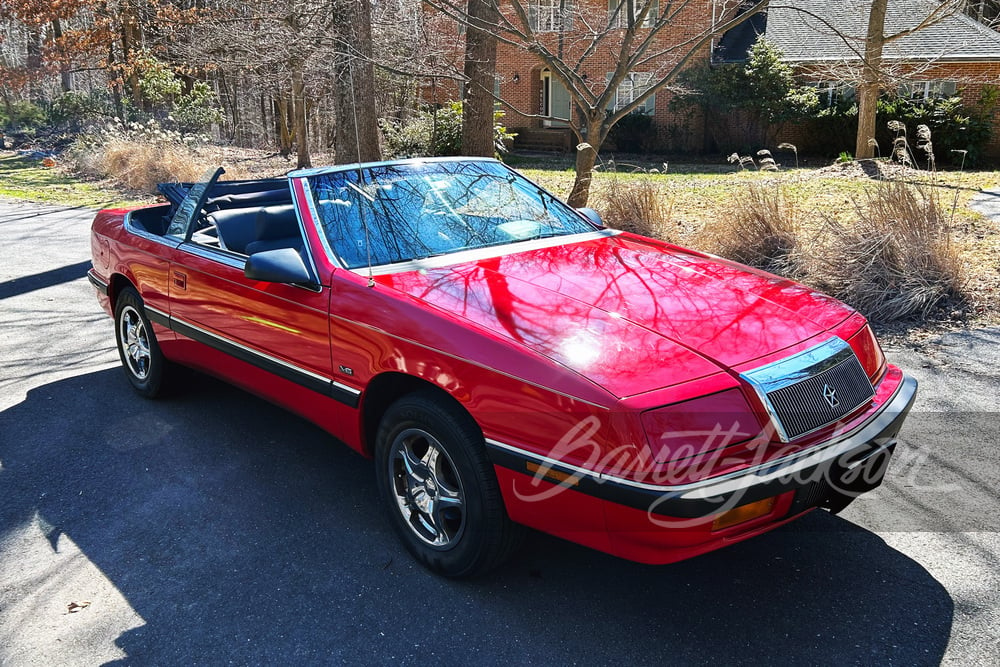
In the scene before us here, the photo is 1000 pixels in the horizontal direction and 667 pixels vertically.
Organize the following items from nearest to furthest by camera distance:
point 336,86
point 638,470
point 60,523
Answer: point 638,470, point 60,523, point 336,86

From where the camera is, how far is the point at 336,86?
13.4 meters

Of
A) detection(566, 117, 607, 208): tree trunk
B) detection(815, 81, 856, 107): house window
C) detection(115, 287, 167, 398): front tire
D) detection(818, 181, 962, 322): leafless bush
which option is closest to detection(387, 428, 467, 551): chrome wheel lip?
detection(115, 287, 167, 398): front tire

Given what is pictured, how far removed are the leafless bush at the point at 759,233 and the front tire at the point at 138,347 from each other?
5207mm

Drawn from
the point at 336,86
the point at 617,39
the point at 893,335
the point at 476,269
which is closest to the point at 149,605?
the point at 476,269

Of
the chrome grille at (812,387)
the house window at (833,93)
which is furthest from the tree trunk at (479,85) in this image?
the house window at (833,93)

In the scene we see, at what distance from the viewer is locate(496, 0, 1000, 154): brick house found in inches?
826

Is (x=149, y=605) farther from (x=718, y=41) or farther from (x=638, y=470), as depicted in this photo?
(x=718, y=41)

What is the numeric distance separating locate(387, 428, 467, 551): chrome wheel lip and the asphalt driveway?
19 centimetres

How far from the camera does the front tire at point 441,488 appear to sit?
296 centimetres

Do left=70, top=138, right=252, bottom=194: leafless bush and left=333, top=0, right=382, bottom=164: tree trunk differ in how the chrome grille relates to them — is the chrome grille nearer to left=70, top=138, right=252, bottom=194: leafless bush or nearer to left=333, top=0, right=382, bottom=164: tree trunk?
left=333, top=0, right=382, bottom=164: tree trunk

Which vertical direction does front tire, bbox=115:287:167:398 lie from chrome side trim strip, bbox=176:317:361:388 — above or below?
below

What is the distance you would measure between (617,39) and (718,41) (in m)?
5.84

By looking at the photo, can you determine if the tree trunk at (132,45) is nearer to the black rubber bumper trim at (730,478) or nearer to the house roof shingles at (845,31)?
the house roof shingles at (845,31)

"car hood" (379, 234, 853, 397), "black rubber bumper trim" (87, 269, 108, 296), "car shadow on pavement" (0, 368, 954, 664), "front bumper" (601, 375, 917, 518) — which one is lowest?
"car shadow on pavement" (0, 368, 954, 664)
